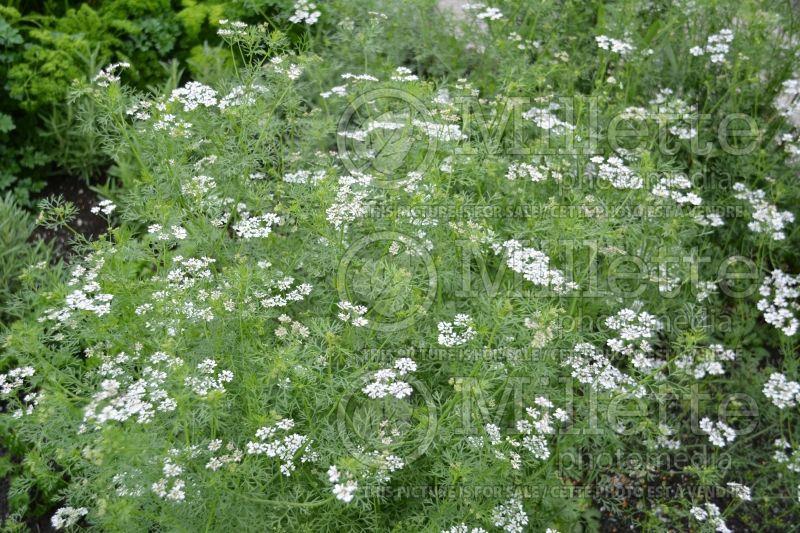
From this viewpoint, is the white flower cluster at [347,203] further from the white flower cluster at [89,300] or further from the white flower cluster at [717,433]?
the white flower cluster at [717,433]

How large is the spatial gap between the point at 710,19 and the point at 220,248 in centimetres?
402

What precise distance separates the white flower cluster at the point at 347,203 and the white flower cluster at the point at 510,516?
1.36 meters

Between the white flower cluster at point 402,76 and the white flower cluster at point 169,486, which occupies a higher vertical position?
the white flower cluster at point 402,76

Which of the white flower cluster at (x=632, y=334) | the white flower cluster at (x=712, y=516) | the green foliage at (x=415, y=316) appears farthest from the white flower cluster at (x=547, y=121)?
the white flower cluster at (x=712, y=516)

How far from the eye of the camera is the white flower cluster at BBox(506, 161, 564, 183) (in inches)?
147

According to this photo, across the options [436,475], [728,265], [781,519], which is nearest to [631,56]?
[728,265]

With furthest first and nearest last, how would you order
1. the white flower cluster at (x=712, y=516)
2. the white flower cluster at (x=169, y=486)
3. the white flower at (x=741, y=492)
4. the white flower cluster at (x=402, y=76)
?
the white flower cluster at (x=402, y=76), the white flower at (x=741, y=492), the white flower cluster at (x=712, y=516), the white flower cluster at (x=169, y=486)

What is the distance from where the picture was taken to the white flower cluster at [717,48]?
4.82 meters

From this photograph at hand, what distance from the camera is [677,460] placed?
414 cm

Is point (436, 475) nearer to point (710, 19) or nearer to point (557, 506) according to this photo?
point (557, 506)

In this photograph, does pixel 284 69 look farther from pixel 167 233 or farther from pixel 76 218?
pixel 76 218

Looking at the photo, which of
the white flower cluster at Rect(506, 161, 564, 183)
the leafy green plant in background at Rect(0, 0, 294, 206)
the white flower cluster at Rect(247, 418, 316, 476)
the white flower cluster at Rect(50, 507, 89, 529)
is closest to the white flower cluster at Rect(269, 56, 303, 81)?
the white flower cluster at Rect(506, 161, 564, 183)

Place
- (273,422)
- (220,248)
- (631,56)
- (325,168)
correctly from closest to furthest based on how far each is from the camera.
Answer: (273,422)
(220,248)
(325,168)
(631,56)

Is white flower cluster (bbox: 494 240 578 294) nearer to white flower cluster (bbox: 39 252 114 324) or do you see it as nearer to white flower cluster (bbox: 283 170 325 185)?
white flower cluster (bbox: 283 170 325 185)
